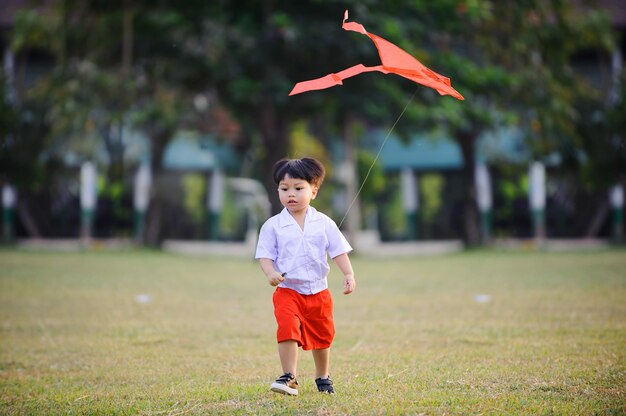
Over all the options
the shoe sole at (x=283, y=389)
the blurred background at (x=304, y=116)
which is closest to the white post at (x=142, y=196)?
the blurred background at (x=304, y=116)

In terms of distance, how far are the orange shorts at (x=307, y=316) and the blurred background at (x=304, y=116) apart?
10.1 meters

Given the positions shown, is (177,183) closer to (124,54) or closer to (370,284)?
(124,54)

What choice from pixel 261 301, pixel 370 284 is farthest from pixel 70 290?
pixel 370 284

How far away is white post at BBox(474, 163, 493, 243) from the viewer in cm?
2234

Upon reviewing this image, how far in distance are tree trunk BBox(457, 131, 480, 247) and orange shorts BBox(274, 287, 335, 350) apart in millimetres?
17528

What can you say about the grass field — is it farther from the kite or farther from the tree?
the tree

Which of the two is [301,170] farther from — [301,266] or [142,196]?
[142,196]

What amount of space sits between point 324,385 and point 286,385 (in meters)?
0.24

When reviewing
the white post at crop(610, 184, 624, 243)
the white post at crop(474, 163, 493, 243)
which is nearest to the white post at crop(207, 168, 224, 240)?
the white post at crop(474, 163, 493, 243)

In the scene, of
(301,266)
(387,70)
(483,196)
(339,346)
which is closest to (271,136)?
(483,196)

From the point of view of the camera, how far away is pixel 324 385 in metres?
4.73

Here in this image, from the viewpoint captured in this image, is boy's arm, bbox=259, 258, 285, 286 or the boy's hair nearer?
boy's arm, bbox=259, 258, 285, 286

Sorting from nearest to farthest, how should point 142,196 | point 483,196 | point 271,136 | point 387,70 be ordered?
point 387,70 < point 271,136 < point 483,196 < point 142,196

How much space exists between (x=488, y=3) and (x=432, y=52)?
5.15ft
